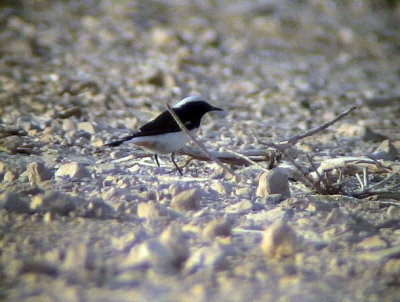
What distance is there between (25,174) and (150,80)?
355 centimetres

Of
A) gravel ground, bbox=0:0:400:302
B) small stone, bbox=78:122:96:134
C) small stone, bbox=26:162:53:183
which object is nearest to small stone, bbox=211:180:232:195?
gravel ground, bbox=0:0:400:302

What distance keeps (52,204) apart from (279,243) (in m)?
1.32

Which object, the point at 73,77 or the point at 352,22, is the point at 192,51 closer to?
the point at 73,77

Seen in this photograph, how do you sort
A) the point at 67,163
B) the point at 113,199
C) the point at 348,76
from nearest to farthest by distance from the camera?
the point at 113,199, the point at 67,163, the point at 348,76

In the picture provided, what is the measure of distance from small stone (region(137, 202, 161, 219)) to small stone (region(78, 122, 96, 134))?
2182mm

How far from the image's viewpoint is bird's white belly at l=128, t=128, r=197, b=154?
15.4 ft

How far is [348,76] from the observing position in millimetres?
8742

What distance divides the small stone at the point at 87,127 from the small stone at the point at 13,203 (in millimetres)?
2117

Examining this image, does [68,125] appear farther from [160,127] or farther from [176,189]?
[176,189]

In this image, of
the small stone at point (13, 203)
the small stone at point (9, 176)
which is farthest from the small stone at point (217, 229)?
the small stone at point (9, 176)

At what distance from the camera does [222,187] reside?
13.6 ft

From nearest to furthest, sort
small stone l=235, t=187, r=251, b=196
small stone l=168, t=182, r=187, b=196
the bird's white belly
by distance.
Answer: small stone l=168, t=182, r=187, b=196 < small stone l=235, t=187, r=251, b=196 < the bird's white belly

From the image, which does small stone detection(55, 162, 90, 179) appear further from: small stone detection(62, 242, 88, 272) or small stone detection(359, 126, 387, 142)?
small stone detection(359, 126, 387, 142)

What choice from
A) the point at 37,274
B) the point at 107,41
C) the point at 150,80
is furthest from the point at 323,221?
the point at 107,41
